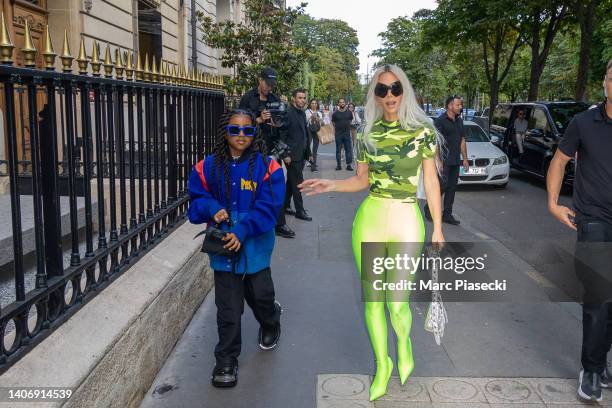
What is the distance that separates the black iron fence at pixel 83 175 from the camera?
9.49ft

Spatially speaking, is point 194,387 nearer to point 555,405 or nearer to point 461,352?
point 461,352

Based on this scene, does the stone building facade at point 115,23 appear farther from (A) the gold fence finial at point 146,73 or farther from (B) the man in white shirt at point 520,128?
(B) the man in white shirt at point 520,128

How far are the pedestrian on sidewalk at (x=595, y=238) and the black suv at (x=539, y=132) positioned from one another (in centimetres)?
870

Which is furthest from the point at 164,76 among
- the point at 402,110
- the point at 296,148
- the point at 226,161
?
the point at 296,148

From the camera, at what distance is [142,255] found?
4648 mm

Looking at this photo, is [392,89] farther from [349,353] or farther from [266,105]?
[266,105]

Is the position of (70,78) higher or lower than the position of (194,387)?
higher

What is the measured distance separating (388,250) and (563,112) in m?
11.5

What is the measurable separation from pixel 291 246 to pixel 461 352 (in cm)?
364

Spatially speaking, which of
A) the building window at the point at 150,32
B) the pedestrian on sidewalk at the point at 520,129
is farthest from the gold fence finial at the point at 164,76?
the building window at the point at 150,32

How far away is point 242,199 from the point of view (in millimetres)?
3979

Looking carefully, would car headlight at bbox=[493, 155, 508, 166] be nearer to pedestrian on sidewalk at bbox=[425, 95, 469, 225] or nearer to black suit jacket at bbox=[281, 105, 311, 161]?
pedestrian on sidewalk at bbox=[425, 95, 469, 225]

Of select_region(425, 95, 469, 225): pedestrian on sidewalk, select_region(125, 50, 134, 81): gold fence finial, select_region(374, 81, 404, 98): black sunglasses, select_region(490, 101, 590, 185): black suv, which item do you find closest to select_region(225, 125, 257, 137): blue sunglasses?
select_region(374, 81, 404, 98): black sunglasses

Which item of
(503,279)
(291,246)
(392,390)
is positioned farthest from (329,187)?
(291,246)
